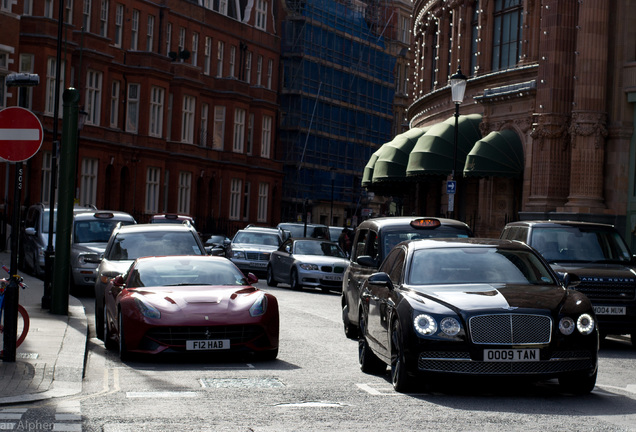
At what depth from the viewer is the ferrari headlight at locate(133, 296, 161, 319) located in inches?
529

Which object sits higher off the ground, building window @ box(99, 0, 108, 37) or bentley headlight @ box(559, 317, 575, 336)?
building window @ box(99, 0, 108, 37)

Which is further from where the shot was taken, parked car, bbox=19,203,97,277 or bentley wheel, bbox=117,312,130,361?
parked car, bbox=19,203,97,277

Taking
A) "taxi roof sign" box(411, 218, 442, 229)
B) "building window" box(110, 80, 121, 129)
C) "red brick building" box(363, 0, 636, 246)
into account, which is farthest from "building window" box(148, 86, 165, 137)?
"taxi roof sign" box(411, 218, 442, 229)

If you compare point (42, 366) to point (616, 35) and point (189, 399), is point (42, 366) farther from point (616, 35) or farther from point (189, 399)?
point (616, 35)

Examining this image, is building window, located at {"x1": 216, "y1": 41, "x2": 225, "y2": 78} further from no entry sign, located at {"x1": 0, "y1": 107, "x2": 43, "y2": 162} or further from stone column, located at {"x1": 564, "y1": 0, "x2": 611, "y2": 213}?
no entry sign, located at {"x1": 0, "y1": 107, "x2": 43, "y2": 162}

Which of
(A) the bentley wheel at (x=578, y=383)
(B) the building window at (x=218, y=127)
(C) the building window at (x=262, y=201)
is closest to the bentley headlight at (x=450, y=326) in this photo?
(A) the bentley wheel at (x=578, y=383)

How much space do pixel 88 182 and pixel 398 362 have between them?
4870 cm

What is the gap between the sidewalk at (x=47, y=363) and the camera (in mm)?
10565

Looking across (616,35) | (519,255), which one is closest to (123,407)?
(519,255)

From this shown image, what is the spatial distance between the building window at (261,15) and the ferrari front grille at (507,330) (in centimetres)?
6686

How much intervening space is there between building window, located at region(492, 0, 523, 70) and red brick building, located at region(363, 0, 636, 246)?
0.12ft

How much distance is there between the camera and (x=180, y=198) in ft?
219

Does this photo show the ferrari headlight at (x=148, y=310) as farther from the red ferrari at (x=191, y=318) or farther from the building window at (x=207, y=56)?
the building window at (x=207, y=56)

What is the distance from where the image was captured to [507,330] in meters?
10.8
